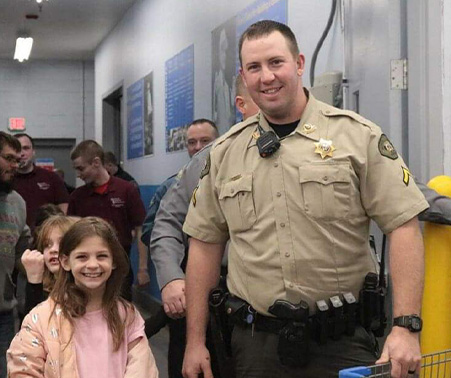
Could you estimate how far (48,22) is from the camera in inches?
389

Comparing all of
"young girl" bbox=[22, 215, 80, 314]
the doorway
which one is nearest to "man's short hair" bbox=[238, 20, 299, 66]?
"young girl" bbox=[22, 215, 80, 314]

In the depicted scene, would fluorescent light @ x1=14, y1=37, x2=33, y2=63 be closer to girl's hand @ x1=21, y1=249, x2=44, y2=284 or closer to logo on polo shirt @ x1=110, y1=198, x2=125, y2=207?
logo on polo shirt @ x1=110, y1=198, x2=125, y2=207

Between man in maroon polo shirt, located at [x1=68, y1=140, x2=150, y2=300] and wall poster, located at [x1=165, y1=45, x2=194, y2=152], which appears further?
wall poster, located at [x1=165, y1=45, x2=194, y2=152]

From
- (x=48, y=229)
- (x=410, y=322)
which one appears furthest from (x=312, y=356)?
(x=48, y=229)

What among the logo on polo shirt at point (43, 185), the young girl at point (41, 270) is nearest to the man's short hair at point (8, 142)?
the young girl at point (41, 270)

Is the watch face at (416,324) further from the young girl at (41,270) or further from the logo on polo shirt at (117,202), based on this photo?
the logo on polo shirt at (117,202)

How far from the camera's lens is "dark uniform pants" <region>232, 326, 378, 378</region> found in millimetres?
2068

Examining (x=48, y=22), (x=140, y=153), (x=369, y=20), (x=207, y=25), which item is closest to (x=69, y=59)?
(x=48, y=22)

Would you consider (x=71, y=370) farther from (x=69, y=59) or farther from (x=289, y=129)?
(x=69, y=59)

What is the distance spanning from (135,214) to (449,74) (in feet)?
10.4

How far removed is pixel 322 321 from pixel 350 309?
0.08 metres

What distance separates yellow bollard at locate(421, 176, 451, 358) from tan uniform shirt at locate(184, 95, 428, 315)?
22 centimetres

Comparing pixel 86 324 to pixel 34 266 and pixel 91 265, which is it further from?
pixel 34 266

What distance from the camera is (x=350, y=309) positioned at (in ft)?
6.69
